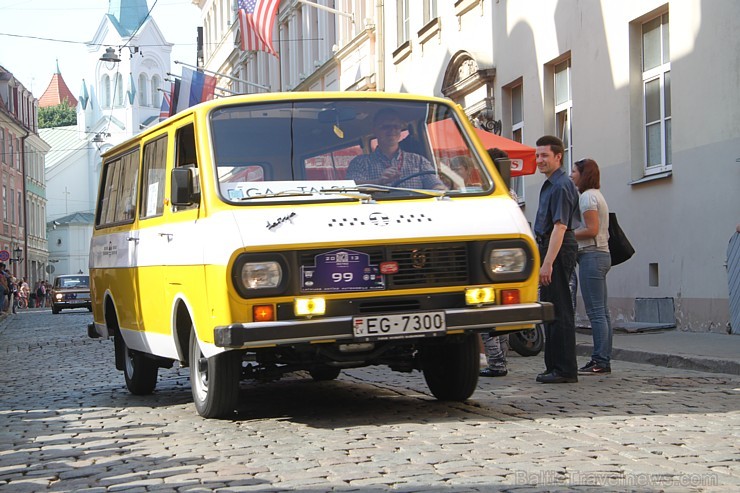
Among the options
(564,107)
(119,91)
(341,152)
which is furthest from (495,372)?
(119,91)

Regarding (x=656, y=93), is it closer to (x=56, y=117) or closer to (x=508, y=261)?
(x=508, y=261)

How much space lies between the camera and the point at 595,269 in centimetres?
1048

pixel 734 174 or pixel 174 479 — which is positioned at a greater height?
pixel 734 174

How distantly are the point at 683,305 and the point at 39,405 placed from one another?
896cm

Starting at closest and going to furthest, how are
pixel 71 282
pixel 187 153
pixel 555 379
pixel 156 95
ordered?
pixel 187 153
pixel 555 379
pixel 71 282
pixel 156 95

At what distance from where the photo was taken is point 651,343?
13.4 m

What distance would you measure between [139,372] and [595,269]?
3829mm

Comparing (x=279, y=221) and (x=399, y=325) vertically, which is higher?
(x=279, y=221)

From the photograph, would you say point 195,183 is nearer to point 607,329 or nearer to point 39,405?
point 39,405

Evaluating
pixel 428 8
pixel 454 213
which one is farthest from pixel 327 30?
pixel 454 213

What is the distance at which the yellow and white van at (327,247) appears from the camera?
727 cm

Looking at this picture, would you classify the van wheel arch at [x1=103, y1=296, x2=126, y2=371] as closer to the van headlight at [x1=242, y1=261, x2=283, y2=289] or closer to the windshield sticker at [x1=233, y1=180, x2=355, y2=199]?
the windshield sticker at [x1=233, y1=180, x2=355, y2=199]

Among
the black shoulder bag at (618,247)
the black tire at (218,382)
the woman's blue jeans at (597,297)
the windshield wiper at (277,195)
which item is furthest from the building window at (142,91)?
the windshield wiper at (277,195)

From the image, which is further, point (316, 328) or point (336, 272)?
point (336, 272)
